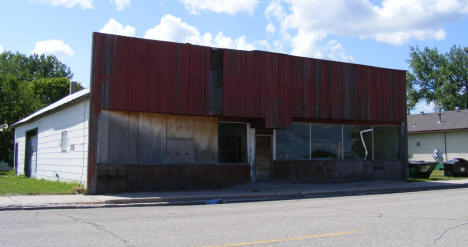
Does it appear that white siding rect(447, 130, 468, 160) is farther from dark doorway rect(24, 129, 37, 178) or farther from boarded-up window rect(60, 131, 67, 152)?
dark doorway rect(24, 129, 37, 178)

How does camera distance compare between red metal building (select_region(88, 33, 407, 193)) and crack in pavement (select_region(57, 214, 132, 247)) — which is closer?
crack in pavement (select_region(57, 214, 132, 247))

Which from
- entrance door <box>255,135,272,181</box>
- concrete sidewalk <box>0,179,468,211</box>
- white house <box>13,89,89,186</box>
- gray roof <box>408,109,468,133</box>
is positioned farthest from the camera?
gray roof <box>408,109,468,133</box>

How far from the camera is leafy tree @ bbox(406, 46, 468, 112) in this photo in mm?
61406

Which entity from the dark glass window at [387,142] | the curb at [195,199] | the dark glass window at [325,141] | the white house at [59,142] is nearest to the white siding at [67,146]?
the white house at [59,142]

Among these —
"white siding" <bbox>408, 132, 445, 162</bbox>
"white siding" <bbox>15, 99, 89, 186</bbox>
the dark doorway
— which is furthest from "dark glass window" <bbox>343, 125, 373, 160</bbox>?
"white siding" <bbox>408, 132, 445, 162</bbox>

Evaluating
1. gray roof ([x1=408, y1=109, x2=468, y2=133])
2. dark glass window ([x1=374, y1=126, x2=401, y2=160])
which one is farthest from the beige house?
dark glass window ([x1=374, y1=126, x2=401, y2=160])

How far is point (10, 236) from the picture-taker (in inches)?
299

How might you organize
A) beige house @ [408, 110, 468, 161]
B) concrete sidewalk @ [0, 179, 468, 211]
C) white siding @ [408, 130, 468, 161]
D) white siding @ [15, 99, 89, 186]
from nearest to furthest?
concrete sidewalk @ [0, 179, 468, 211]
white siding @ [15, 99, 89, 186]
white siding @ [408, 130, 468, 161]
beige house @ [408, 110, 468, 161]

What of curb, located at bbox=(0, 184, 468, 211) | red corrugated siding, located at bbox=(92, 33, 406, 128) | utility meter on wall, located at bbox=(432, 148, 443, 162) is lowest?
curb, located at bbox=(0, 184, 468, 211)

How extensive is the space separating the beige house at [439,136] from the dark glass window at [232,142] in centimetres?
2659

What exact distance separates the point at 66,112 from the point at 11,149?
27946mm

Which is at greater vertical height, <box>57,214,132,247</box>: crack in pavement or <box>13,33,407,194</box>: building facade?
<box>13,33,407,194</box>: building facade

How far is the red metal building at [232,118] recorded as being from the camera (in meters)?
16.4

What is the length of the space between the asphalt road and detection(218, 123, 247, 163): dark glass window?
273 inches
